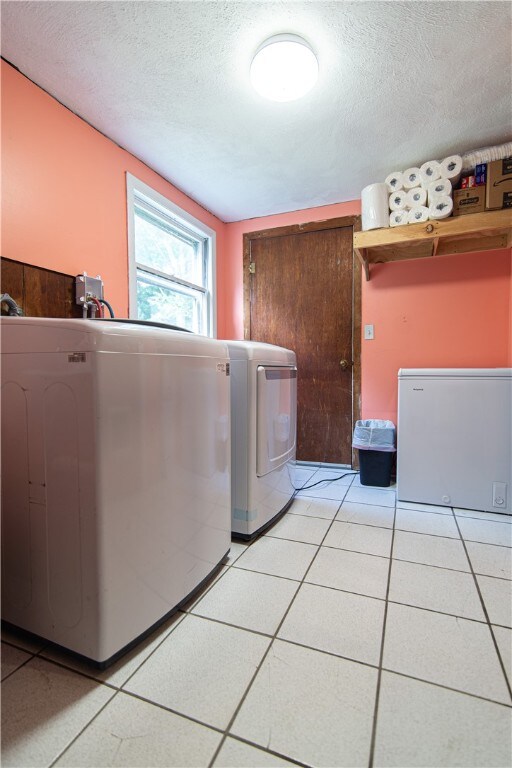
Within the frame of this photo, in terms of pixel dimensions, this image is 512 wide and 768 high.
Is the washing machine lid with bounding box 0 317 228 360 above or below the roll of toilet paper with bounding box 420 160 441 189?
below

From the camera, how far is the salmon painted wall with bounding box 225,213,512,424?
242 centimetres

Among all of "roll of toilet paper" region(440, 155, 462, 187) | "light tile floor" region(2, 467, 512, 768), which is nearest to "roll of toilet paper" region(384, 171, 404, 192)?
"roll of toilet paper" region(440, 155, 462, 187)

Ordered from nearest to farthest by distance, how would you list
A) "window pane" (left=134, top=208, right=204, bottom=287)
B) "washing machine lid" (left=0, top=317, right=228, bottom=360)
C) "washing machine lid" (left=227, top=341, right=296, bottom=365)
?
"washing machine lid" (left=0, top=317, right=228, bottom=360), "washing machine lid" (left=227, top=341, right=296, bottom=365), "window pane" (left=134, top=208, right=204, bottom=287)

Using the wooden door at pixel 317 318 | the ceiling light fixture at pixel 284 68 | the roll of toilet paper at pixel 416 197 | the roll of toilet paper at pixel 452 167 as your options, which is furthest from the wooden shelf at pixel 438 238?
the ceiling light fixture at pixel 284 68

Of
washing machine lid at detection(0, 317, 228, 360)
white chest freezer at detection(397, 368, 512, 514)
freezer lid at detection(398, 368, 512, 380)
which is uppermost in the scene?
washing machine lid at detection(0, 317, 228, 360)

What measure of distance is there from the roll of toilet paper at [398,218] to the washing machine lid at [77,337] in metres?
1.87

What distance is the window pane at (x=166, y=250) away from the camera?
93.2 inches

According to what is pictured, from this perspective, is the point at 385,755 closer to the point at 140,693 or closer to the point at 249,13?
the point at 140,693

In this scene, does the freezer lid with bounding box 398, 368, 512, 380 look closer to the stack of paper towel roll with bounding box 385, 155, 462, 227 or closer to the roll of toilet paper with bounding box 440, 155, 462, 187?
the stack of paper towel roll with bounding box 385, 155, 462, 227

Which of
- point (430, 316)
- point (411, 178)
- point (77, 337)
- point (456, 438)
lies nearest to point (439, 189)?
point (411, 178)

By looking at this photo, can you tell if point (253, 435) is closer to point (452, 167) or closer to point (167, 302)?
point (167, 302)

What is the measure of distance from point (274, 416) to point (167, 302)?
55.6 inches

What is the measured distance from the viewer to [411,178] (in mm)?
2170

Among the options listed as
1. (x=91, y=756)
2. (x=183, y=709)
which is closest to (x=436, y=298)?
(x=183, y=709)
